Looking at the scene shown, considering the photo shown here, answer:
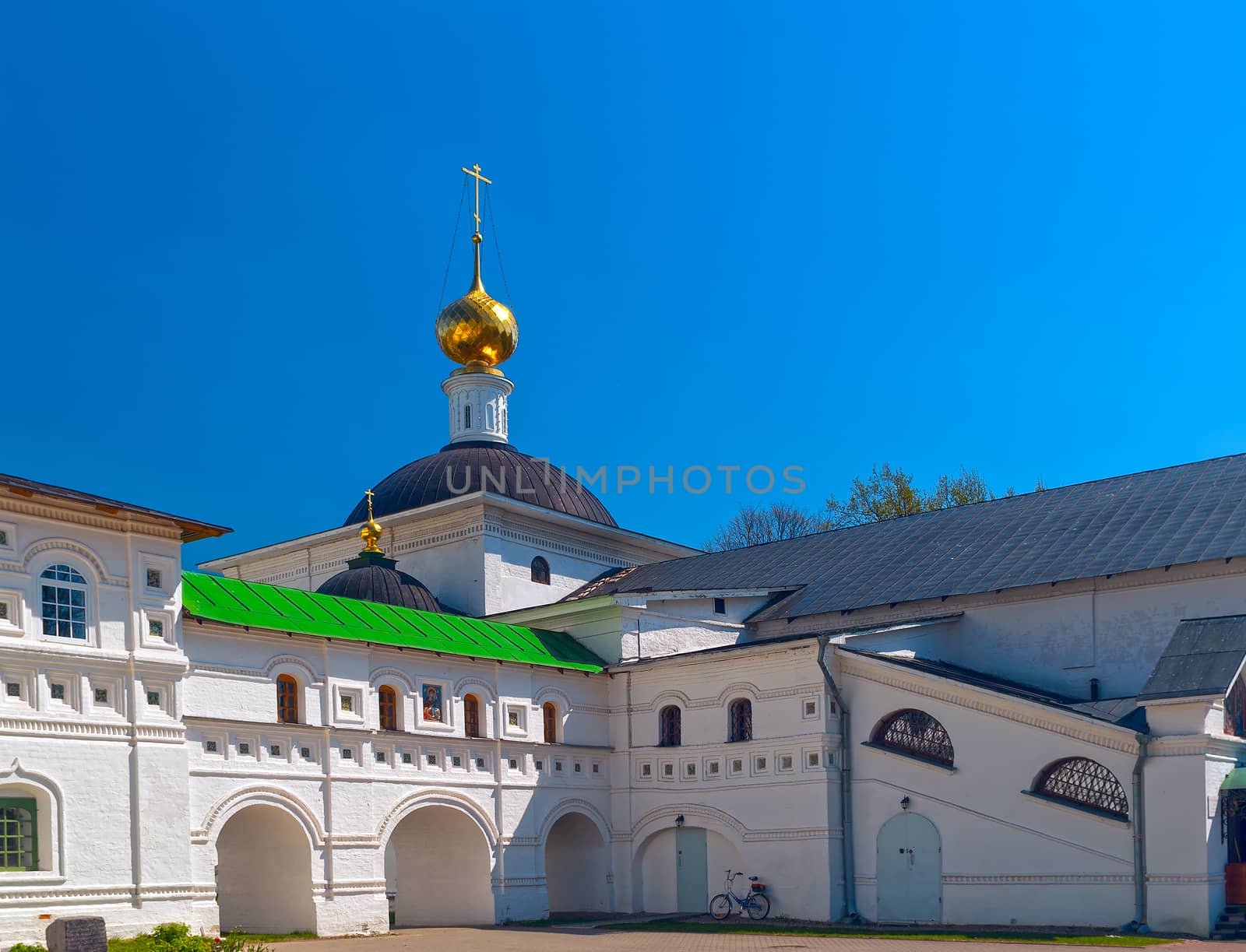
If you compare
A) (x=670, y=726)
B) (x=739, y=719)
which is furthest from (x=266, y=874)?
(x=739, y=719)

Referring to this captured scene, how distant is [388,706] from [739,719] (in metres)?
5.60

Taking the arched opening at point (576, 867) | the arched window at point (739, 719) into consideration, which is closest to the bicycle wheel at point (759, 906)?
the arched window at point (739, 719)

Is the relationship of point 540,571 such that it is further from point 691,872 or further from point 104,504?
point 104,504

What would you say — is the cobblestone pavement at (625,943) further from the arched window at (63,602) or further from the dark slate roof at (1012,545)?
the dark slate roof at (1012,545)

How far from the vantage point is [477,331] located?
32.1 m

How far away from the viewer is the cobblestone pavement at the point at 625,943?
53.2 ft

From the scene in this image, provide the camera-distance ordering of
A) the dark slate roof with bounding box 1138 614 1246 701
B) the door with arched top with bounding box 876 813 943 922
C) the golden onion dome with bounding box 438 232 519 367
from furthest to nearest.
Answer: the golden onion dome with bounding box 438 232 519 367 < the door with arched top with bounding box 876 813 943 922 < the dark slate roof with bounding box 1138 614 1246 701

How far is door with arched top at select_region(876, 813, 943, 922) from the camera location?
1936 centimetres

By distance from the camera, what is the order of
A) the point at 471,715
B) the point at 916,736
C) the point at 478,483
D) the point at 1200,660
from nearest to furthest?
the point at 1200,660
the point at 916,736
the point at 471,715
the point at 478,483

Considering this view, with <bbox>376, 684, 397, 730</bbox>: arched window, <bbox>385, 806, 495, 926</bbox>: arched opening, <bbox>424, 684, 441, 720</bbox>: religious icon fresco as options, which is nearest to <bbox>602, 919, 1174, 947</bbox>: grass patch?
<bbox>385, 806, 495, 926</bbox>: arched opening

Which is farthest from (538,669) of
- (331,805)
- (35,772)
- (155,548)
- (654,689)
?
(35,772)

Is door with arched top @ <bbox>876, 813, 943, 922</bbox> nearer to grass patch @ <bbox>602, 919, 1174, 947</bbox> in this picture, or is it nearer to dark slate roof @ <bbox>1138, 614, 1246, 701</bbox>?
grass patch @ <bbox>602, 919, 1174, 947</bbox>

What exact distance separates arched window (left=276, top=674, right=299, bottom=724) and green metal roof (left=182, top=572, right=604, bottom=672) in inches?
28.5

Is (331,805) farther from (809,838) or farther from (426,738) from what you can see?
(809,838)
